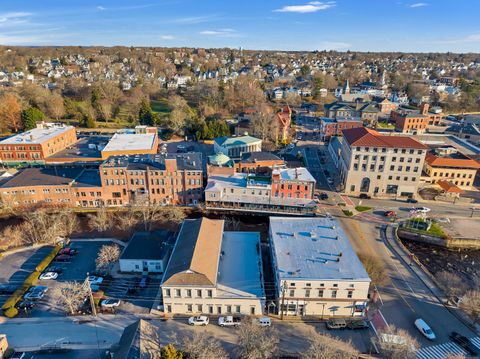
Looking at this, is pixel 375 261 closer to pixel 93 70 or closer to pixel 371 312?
pixel 371 312

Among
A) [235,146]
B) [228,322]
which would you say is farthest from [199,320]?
[235,146]

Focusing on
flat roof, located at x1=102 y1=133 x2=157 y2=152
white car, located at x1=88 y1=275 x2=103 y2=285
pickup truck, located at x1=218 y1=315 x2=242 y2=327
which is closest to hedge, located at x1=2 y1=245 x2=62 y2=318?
white car, located at x1=88 y1=275 x2=103 y2=285

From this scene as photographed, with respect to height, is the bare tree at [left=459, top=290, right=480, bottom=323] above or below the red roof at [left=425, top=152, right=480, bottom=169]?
below

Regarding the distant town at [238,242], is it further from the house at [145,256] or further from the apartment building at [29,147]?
the apartment building at [29,147]

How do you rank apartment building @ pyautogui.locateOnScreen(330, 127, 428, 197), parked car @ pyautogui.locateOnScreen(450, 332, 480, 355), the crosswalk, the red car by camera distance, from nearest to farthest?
the crosswalk → parked car @ pyautogui.locateOnScreen(450, 332, 480, 355) → the red car → apartment building @ pyautogui.locateOnScreen(330, 127, 428, 197)

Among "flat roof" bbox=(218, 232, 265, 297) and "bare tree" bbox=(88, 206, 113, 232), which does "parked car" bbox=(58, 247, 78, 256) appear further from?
"flat roof" bbox=(218, 232, 265, 297)

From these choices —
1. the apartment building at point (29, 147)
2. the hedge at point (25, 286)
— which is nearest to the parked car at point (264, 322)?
the hedge at point (25, 286)

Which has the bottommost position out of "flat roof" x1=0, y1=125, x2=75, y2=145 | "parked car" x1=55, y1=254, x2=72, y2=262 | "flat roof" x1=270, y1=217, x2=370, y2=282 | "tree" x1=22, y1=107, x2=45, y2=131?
"parked car" x1=55, y1=254, x2=72, y2=262
